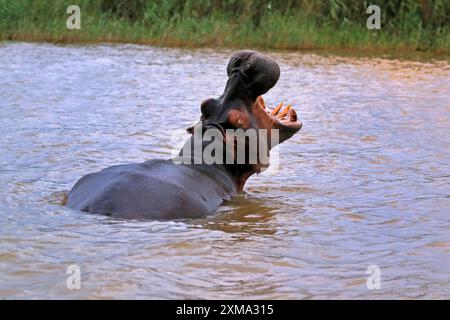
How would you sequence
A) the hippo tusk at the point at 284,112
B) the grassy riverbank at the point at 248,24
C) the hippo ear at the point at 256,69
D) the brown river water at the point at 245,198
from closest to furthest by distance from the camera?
the brown river water at the point at 245,198
the hippo ear at the point at 256,69
the hippo tusk at the point at 284,112
the grassy riverbank at the point at 248,24

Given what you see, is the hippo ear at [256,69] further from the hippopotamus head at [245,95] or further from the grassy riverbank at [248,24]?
the grassy riverbank at [248,24]

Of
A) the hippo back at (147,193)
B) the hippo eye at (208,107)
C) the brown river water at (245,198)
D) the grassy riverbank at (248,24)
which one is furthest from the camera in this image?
the grassy riverbank at (248,24)

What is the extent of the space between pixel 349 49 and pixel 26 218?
1195cm

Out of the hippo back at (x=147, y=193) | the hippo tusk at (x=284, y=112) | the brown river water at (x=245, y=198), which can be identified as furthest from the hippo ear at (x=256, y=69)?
the brown river water at (x=245, y=198)

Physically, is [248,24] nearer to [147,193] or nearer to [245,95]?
[245,95]

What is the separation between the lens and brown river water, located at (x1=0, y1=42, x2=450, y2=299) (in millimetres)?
3943

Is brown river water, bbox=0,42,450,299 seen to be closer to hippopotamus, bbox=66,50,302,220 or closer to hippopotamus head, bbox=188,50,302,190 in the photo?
hippopotamus, bbox=66,50,302,220

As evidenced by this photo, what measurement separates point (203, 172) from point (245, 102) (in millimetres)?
468

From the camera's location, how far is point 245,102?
5379 mm

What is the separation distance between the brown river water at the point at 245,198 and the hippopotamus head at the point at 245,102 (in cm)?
44

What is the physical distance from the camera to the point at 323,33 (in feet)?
54.5

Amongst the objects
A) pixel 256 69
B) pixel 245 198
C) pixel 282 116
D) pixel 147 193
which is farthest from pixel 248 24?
pixel 147 193

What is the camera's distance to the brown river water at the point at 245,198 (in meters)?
3.94

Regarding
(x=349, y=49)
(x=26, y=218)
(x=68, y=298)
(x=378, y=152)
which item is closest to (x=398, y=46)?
(x=349, y=49)
